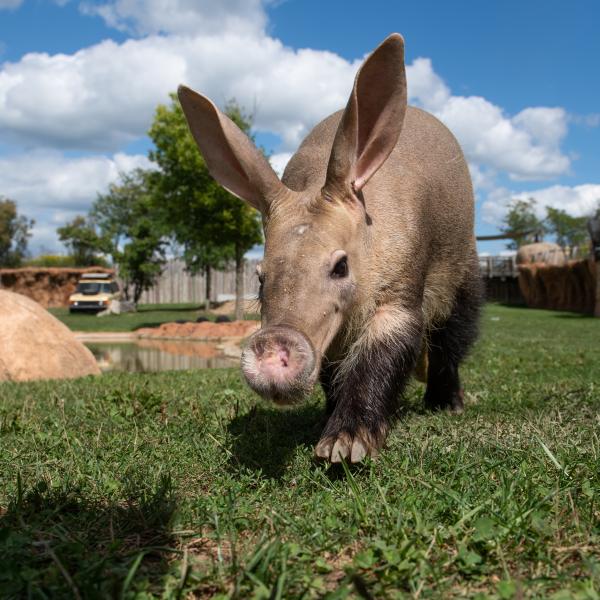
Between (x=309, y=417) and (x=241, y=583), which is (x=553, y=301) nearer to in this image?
(x=309, y=417)

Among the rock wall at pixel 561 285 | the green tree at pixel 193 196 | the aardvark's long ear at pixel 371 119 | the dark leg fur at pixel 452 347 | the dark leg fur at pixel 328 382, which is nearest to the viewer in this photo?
the aardvark's long ear at pixel 371 119

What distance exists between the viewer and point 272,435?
12.4 feet

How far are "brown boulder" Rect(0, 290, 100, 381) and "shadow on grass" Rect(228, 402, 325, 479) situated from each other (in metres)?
4.14

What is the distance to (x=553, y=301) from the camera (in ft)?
97.7

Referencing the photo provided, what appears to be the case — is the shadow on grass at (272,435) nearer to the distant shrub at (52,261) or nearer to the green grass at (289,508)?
the green grass at (289,508)

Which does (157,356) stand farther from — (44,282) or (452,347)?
(44,282)

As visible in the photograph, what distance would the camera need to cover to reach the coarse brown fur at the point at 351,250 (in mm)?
2861

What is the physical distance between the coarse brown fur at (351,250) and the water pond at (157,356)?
732 cm

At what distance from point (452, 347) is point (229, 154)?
2.16m

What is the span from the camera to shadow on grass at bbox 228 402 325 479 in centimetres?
325

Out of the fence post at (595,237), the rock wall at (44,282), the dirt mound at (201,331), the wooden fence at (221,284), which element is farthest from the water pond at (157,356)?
the rock wall at (44,282)

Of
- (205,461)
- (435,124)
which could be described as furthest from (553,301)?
(205,461)

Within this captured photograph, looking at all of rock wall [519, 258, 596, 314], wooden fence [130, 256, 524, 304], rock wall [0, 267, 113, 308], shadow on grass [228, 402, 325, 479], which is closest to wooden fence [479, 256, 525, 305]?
wooden fence [130, 256, 524, 304]

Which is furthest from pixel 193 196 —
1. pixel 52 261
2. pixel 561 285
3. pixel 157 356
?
pixel 52 261
